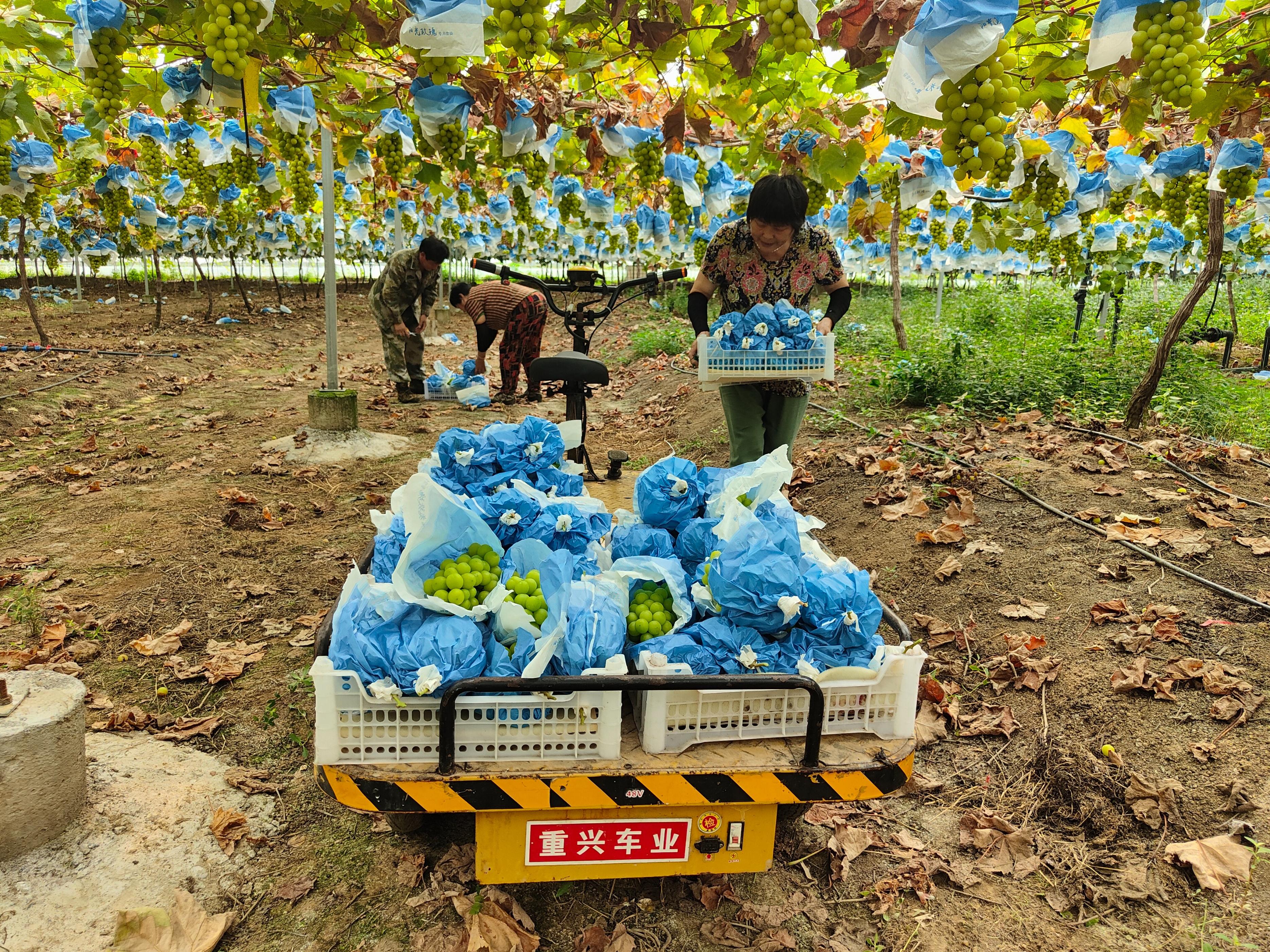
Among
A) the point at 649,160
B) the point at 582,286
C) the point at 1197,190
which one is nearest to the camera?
the point at 582,286

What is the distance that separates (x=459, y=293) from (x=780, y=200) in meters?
6.02

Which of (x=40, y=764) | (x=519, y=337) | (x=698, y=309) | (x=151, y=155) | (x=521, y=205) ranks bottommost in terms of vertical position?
(x=40, y=764)

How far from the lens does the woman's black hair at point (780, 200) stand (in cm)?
333

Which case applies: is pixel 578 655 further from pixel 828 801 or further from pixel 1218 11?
pixel 1218 11

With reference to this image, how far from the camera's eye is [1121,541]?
3.94 meters

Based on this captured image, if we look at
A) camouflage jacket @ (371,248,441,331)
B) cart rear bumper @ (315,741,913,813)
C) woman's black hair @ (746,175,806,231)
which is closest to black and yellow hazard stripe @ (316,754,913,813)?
cart rear bumper @ (315,741,913,813)

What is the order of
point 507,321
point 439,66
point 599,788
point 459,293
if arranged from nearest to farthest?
point 599,788
point 439,66
point 507,321
point 459,293

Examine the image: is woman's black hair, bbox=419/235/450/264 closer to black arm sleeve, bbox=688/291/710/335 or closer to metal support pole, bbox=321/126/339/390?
metal support pole, bbox=321/126/339/390

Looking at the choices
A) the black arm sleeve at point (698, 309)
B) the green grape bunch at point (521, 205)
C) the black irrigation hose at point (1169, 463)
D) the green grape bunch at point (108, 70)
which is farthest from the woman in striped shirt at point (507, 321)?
the black irrigation hose at point (1169, 463)

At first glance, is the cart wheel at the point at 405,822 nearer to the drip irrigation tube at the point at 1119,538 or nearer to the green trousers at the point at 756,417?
the green trousers at the point at 756,417

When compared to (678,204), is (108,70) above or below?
below

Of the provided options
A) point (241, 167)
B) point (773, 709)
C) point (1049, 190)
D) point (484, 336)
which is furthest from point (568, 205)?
point (773, 709)

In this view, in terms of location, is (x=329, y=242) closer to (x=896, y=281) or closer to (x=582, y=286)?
(x=582, y=286)

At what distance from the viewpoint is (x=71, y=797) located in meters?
2.30
